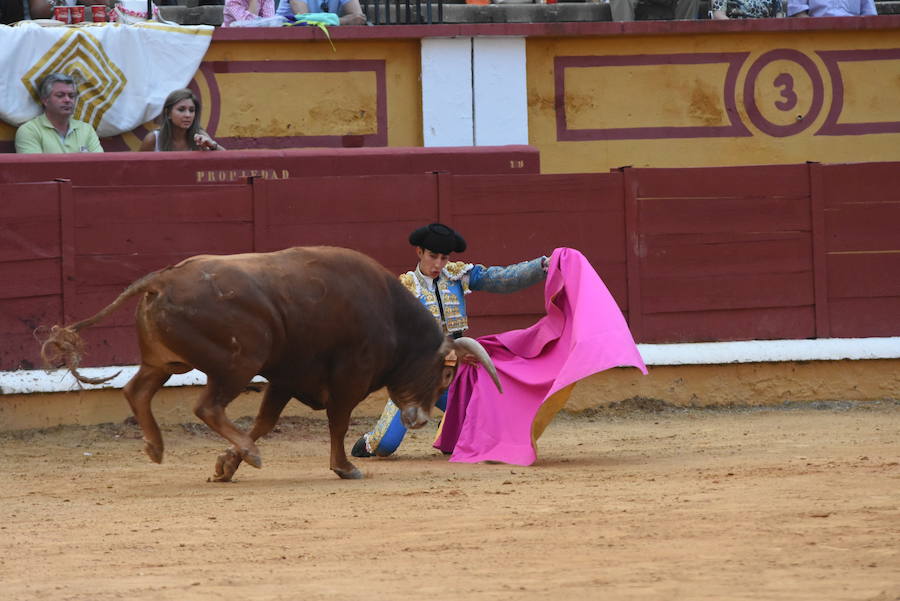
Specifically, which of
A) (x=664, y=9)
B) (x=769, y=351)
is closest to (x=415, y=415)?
(x=769, y=351)

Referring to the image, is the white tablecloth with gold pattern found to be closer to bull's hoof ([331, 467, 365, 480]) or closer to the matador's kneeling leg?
the matador's kneeling leg

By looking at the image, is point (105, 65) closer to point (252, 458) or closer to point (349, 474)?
point (349, 474)

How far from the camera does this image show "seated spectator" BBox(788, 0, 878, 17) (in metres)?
10.9

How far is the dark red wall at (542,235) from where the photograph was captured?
8.25 metres

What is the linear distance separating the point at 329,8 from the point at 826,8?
141 inches

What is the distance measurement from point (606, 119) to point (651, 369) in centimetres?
224

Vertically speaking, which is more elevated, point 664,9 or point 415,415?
point 664,9

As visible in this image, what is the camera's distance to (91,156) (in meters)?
8.66

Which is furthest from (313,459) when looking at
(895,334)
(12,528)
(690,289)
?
(895,334)

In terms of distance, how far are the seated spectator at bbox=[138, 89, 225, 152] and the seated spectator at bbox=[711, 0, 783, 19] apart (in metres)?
4.04

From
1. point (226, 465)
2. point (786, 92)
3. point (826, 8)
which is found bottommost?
point (226, 465)

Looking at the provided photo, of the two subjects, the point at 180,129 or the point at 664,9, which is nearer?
the point at 180,129

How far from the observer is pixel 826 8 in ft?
35.7

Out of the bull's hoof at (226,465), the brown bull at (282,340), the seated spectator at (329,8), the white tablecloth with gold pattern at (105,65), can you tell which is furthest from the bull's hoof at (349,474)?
the seated spectator at (329,8)
